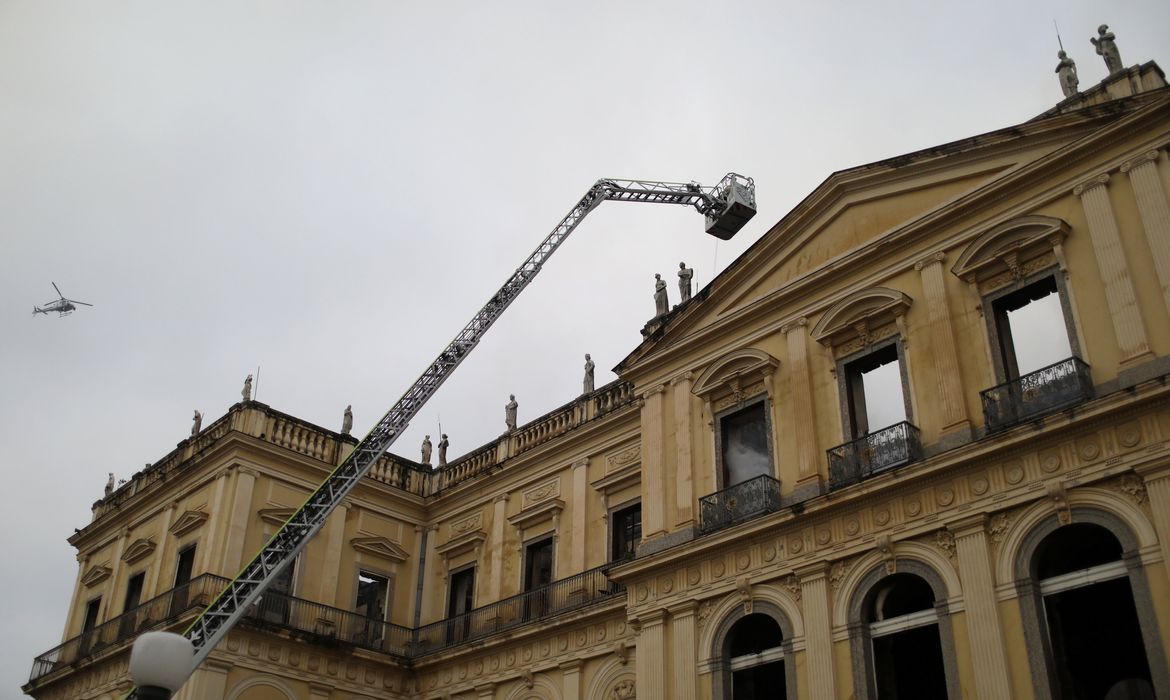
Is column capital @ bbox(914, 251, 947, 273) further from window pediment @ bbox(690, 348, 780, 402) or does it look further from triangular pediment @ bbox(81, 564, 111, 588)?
triangular pediment @ bbox(81, 564, 111, 588)

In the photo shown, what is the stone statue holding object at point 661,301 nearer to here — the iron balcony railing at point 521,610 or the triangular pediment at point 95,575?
the iron balcony railing at point 521,610

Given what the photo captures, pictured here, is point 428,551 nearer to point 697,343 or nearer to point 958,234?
point 697,343

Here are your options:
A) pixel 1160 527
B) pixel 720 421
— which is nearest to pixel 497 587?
pixel 720 421

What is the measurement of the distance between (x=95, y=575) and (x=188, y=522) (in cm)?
521

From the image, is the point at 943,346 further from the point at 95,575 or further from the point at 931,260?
the point at 95,575

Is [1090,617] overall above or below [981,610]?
below

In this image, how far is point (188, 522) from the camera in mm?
24719

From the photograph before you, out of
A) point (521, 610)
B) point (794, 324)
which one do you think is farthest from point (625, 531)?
point (794, 324)

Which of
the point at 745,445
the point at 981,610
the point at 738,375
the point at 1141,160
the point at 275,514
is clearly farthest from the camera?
the point at 275,514

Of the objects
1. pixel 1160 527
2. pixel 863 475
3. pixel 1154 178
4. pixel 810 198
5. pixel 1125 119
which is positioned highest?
→ pixel 810 198

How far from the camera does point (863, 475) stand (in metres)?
16.3

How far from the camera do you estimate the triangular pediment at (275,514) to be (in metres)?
24.2

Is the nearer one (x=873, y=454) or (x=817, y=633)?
(x=817, y=633)

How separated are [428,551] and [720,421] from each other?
425 inches
